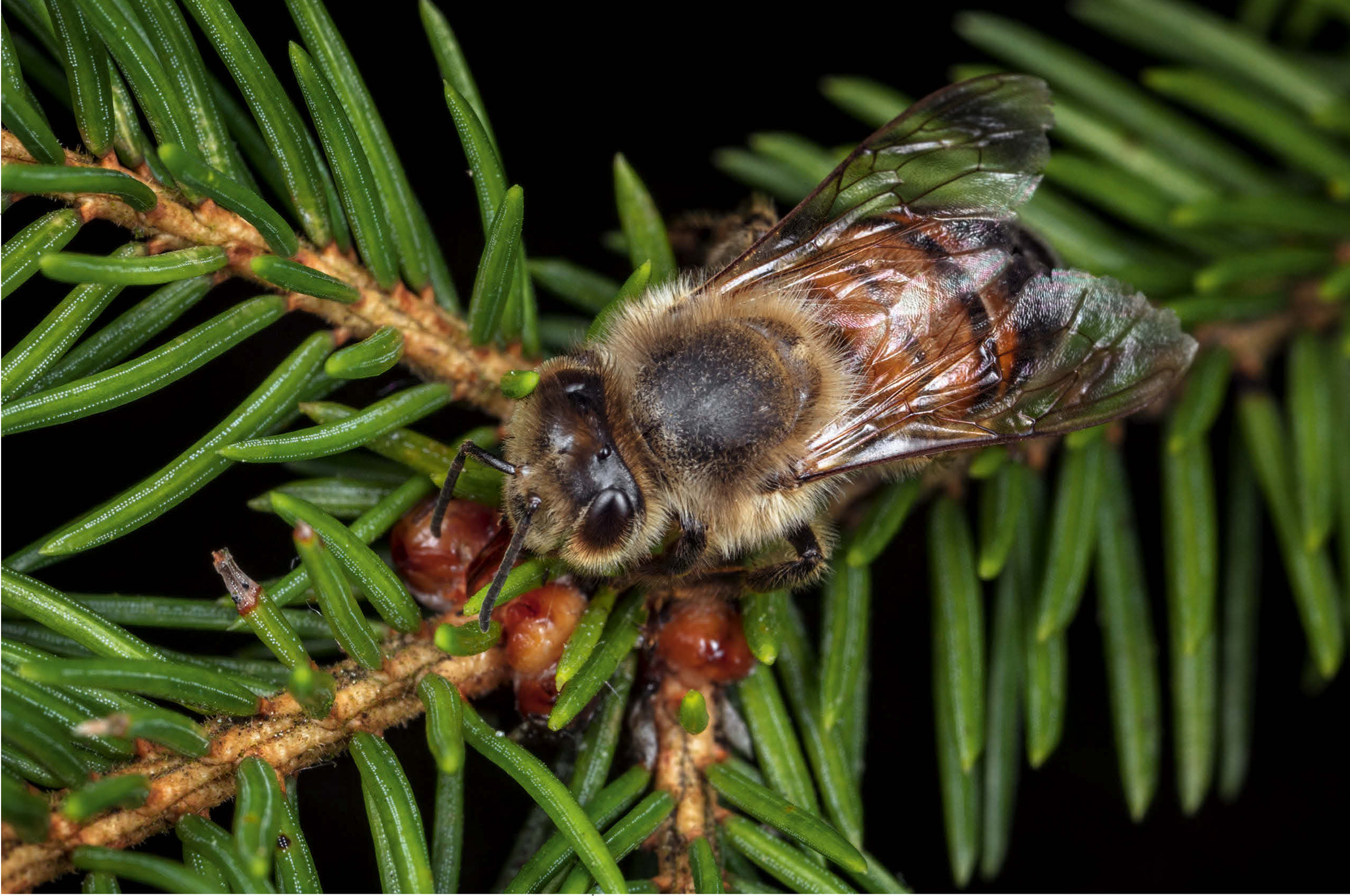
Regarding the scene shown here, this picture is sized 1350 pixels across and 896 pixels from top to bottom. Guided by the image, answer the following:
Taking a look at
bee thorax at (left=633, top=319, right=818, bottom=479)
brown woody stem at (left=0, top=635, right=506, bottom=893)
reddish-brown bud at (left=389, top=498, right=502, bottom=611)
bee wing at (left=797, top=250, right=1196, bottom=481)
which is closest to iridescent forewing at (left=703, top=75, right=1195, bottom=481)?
bee wing at (left=797, top=250, right=1196, bottom=481)

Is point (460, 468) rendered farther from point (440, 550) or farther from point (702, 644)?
point (702, 644)

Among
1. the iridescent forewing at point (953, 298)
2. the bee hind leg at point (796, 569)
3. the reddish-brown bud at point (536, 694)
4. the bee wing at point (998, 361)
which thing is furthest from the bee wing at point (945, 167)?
the reddish-brown bud at point (536, 694)

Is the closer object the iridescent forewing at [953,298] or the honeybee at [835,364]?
the honeybee at [835,364]

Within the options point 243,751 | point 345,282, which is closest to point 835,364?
point 345,282

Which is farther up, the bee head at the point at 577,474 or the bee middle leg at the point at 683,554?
the bee head at the point at 577,474

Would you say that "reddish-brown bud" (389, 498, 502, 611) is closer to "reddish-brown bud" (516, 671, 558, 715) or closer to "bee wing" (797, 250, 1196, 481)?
"reddish-brown bud" (516, 671, 558, 715)

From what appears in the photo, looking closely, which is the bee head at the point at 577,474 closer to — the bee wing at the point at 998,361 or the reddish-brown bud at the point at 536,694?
the reddish-brown bud at the point at 536,694
